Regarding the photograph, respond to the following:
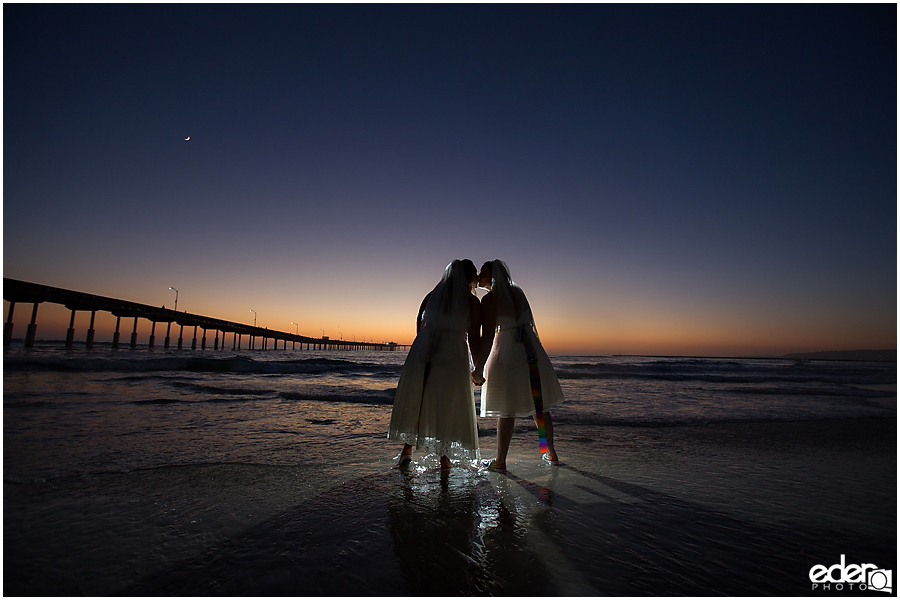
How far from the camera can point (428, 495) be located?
2998 millimetres

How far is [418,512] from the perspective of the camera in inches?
104

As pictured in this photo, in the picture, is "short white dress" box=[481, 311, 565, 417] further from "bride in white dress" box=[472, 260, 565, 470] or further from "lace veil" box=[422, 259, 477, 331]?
"lace veil" box=[422, 259, 477, 331]

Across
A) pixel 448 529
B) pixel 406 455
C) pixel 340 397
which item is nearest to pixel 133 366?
pixel 340 397

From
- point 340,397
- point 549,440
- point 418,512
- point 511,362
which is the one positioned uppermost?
point 511,362

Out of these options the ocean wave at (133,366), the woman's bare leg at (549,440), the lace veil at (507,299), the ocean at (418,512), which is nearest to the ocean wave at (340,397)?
the ocean at (418,512)

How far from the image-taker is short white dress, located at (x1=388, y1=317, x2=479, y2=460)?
3.56 meters

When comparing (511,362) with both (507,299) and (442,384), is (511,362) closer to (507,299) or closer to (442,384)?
(507,299)

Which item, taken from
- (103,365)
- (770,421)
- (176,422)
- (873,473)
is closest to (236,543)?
(176,422)

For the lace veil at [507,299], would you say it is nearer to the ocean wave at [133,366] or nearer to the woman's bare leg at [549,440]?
the woman's bare leg at [549,440]

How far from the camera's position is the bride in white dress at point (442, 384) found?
3.56 m

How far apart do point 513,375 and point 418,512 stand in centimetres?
171

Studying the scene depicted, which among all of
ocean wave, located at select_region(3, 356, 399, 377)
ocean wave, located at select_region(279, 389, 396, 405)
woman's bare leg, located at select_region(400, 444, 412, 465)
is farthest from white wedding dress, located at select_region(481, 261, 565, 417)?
ocean wave, located at select_region(3, 356, 399, 377)

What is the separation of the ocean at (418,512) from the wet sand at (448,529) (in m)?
0.01

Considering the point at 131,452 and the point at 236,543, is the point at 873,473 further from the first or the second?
the point at 131,452
